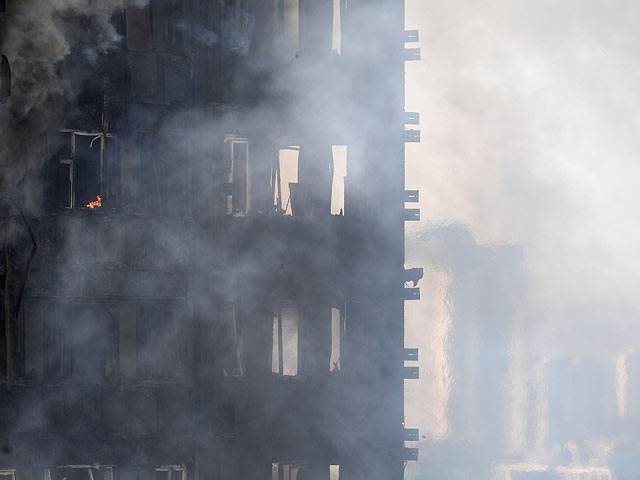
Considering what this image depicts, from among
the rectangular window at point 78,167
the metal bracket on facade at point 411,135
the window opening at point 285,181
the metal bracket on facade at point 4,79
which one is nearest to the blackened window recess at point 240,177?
the window opening at point 285,181

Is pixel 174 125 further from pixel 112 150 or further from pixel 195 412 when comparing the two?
pixel 195 412

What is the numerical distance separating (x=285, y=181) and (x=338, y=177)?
936 mm

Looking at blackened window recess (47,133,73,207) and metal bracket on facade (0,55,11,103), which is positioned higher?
metal bracket on facade (0,55,11,103)

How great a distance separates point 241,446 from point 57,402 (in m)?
2.99

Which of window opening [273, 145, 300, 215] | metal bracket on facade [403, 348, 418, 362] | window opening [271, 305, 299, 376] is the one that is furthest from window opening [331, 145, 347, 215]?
metal bracket on facade [403, 348, 418, 362]

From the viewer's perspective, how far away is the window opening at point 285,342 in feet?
41.2

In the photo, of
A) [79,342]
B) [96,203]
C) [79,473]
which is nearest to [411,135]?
[96,203]

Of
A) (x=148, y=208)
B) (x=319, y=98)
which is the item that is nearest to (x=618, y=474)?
(x=319, y=98)

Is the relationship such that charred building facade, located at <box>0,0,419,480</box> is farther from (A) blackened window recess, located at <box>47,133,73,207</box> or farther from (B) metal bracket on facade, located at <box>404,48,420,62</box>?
(B) metal bracket on facade, located at <box>404,48,420,62</box>

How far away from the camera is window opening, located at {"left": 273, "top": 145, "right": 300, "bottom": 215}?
41.7 ft

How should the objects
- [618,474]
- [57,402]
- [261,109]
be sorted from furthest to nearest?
[618,474], [261,109], [57,402]

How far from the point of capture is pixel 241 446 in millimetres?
12328

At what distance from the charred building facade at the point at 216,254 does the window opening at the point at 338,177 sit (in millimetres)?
34

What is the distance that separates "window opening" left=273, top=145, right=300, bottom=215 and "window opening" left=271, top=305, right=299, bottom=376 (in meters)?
1.68
